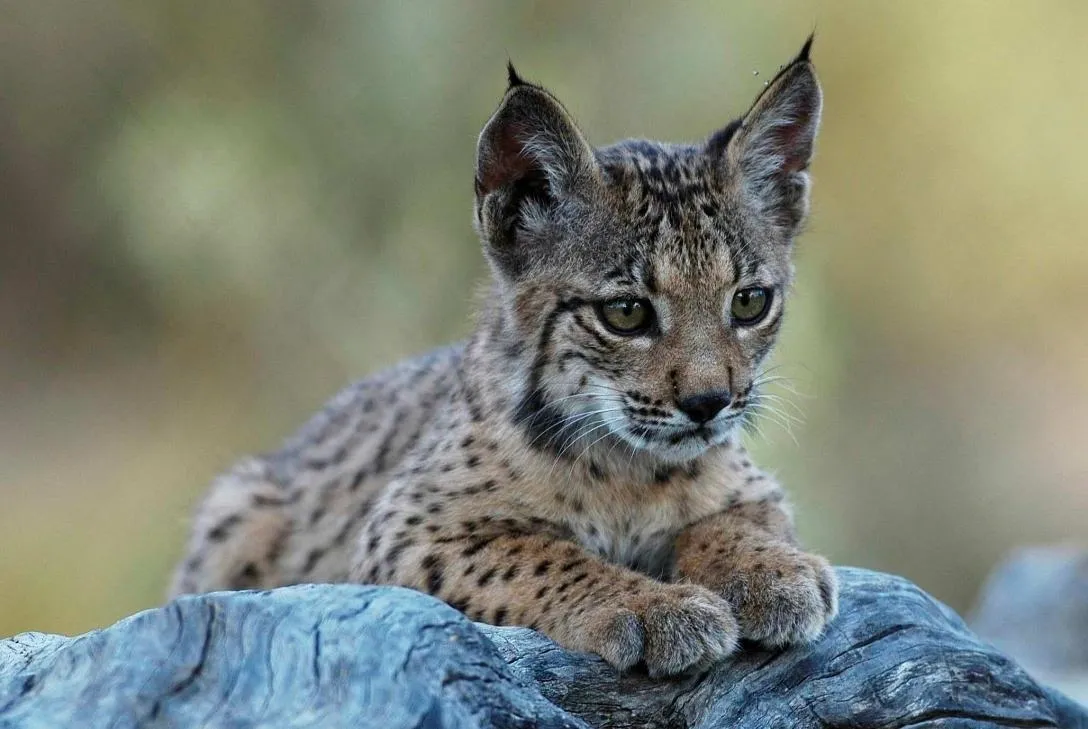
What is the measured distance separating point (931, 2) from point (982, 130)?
1056mm

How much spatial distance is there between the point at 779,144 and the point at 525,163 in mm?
965

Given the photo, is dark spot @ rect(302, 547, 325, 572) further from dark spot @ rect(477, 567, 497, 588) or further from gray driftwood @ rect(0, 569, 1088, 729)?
gray driftwood @ rect(0, 569, 1088, 729)

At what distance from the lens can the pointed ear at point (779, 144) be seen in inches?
193

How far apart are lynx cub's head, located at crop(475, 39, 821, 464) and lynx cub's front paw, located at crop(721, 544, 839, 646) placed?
512 mm

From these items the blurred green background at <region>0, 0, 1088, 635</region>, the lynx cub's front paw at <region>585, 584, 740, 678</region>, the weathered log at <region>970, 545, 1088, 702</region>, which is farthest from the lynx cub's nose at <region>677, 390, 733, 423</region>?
the blurred green background at <region>0, 0, 1088, 635</region>

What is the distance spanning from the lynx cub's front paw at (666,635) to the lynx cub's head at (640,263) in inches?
25.6

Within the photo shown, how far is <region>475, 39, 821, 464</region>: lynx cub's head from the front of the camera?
4395mm

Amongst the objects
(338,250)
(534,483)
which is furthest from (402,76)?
(534,483)

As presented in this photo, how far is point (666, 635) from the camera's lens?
3867mm

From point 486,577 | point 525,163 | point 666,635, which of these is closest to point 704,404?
point 666,635

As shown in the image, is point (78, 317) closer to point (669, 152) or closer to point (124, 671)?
point (669, 152)

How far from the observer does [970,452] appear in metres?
10.7

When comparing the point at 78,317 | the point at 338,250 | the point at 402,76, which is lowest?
the point at 78,317

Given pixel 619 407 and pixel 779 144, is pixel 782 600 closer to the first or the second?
pixel 619 407
